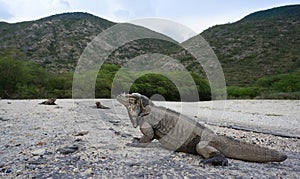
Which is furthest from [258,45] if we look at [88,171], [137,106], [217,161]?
[88,171]

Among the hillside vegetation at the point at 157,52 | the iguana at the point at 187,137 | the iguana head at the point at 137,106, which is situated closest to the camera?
the iguana at the point at 187,137

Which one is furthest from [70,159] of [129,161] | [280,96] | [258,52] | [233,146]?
[258,52]

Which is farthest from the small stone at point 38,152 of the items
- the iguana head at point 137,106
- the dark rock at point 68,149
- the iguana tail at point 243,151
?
the iguana tail at point 243,151

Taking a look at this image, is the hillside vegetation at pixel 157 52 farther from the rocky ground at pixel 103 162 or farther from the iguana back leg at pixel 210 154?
the iguana back leg at pixel 210 154

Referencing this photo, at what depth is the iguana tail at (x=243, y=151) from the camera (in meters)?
5.39

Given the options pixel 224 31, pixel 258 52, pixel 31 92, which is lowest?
pixel 31 92

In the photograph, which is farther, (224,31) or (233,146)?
(224,31)

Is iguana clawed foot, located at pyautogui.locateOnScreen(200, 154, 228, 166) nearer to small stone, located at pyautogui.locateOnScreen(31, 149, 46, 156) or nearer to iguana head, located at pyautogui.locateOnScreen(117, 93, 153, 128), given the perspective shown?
iguana head, located at pyautogui.locateOnScreen(117, 93, 153, 128)

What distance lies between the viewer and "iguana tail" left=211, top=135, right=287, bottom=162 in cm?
539

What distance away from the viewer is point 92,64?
127 ft

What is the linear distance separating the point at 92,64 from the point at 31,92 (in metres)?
10.0

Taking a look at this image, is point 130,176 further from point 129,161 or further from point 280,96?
point 280,96

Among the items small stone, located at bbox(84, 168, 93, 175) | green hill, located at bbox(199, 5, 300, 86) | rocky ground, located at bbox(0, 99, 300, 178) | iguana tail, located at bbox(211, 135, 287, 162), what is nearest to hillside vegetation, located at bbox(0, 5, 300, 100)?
green hill, located at bbox(199, 5, 300, 86)

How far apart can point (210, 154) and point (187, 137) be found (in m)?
0.64
